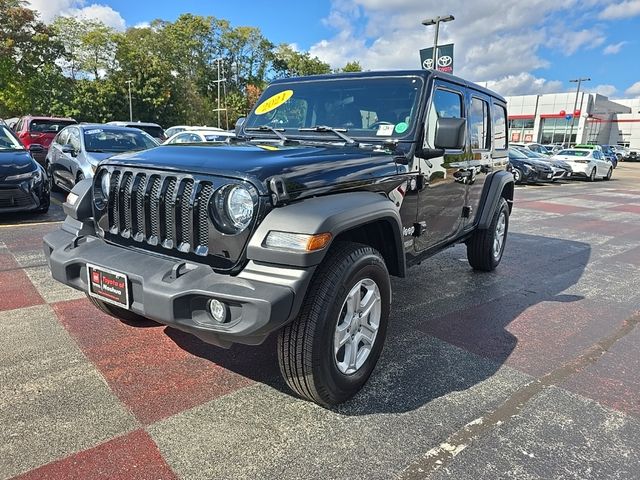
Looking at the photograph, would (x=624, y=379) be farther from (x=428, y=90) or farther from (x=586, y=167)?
(x=586, y=167)

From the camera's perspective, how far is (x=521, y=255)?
272 inches

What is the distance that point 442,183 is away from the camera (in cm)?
402

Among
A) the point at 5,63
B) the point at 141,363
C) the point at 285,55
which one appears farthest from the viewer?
the point at 285,55

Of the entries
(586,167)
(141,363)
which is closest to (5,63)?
(586,167)

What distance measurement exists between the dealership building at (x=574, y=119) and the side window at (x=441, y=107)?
59059 mm

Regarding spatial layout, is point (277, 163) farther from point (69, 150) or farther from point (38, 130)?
point (38, 130)

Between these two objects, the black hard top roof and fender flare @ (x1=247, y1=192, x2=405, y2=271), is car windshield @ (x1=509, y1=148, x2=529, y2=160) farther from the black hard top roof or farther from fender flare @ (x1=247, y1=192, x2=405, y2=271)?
fender flare @ (x1=247, y1=192, x2=405, y2=271)

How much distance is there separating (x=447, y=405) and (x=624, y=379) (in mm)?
1392

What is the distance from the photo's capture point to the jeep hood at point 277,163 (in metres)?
2.46

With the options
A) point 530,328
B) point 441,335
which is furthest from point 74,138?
point 530,328

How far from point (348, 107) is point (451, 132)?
0.90 metres

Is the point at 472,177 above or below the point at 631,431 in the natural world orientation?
above

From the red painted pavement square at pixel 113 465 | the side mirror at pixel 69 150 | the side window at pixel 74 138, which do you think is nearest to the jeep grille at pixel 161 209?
the red painted pavement square at pixel 113 465

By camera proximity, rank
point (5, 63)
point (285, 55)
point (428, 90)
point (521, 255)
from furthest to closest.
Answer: point (285, 55), point (5, 63), point (521, 255), point (428, 90)
